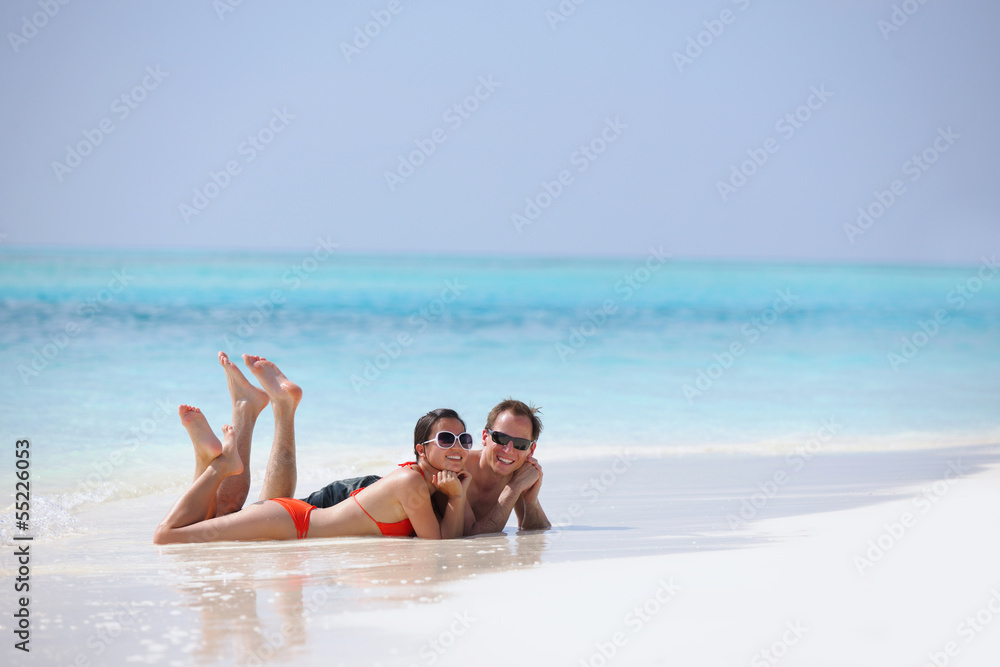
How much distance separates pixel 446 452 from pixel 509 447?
398 millimetres

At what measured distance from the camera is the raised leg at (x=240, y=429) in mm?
5207

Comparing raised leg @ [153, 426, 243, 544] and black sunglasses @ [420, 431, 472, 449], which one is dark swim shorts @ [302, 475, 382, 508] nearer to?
raised leg @ [153, 426, 243, 544]

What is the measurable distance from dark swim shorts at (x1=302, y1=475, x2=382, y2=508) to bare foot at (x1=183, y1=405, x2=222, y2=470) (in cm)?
62

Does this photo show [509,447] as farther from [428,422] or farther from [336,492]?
[336,492]

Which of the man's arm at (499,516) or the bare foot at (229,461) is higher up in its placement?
the bare foot at (229,461)

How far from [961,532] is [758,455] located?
3.19m

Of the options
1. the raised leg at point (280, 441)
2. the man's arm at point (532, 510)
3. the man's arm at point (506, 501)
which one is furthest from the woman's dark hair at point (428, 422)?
the raised leg at point (280, 441)

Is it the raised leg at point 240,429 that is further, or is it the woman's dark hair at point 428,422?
the raised leg at point 240,429

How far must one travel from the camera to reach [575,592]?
369 cm

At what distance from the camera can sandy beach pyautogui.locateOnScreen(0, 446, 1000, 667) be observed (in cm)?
307

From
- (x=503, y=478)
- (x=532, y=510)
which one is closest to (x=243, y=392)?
(x=503, y=478)

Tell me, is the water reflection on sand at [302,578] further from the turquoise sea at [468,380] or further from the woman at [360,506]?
the turquoise sea at [468,380]

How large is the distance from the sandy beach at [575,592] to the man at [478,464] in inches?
7.8

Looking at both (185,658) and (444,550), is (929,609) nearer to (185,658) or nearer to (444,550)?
(444,550)
